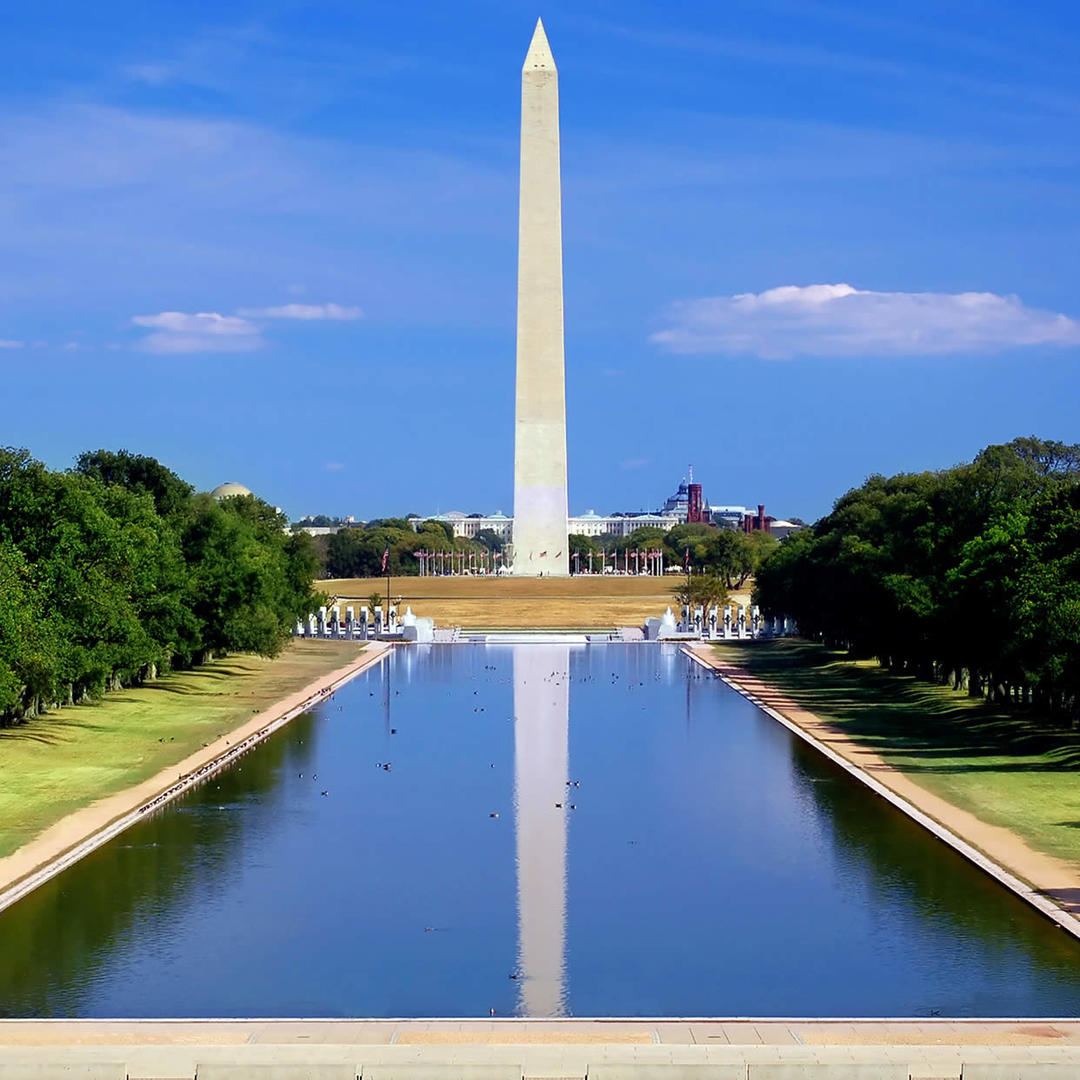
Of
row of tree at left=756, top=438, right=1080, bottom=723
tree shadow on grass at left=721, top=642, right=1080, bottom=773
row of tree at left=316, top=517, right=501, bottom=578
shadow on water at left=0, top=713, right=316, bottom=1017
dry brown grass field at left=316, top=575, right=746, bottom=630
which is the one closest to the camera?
shadow on water at left=0, top=713, right=316, bottom=1017

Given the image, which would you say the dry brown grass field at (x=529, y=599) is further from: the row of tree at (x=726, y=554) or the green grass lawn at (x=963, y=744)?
the green grass lawn at (x=963, y=744)

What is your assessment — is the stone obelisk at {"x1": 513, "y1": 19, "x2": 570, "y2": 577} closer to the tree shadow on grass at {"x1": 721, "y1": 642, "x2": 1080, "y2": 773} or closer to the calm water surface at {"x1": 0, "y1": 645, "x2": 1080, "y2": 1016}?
the tree shadow on grass at {"x1": 721, "y1": 642, "x2": 1080, "y2": 773}

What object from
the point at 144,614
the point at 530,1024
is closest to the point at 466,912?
the point at 530,1024

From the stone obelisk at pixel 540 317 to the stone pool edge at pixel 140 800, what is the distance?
45980mm

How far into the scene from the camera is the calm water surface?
16422 mm

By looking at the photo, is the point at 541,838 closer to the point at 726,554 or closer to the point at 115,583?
the point at 115,583

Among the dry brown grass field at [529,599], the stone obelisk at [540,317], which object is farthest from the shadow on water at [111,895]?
the stone obelisk at [540,317]

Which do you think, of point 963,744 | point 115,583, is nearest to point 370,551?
point 115,583

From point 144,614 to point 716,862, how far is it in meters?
26.5

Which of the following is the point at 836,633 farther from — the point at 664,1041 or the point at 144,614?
the point at 664,1041

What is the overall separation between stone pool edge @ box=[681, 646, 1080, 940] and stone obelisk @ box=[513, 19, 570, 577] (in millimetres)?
49267

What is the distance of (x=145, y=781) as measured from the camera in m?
30.0

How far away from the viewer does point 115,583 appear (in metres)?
41.7

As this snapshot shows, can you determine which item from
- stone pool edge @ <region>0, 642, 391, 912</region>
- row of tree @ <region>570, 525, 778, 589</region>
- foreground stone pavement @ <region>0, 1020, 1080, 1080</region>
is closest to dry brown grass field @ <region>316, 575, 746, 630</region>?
row of tree @ <region>570, 525, 778, 589</region>
